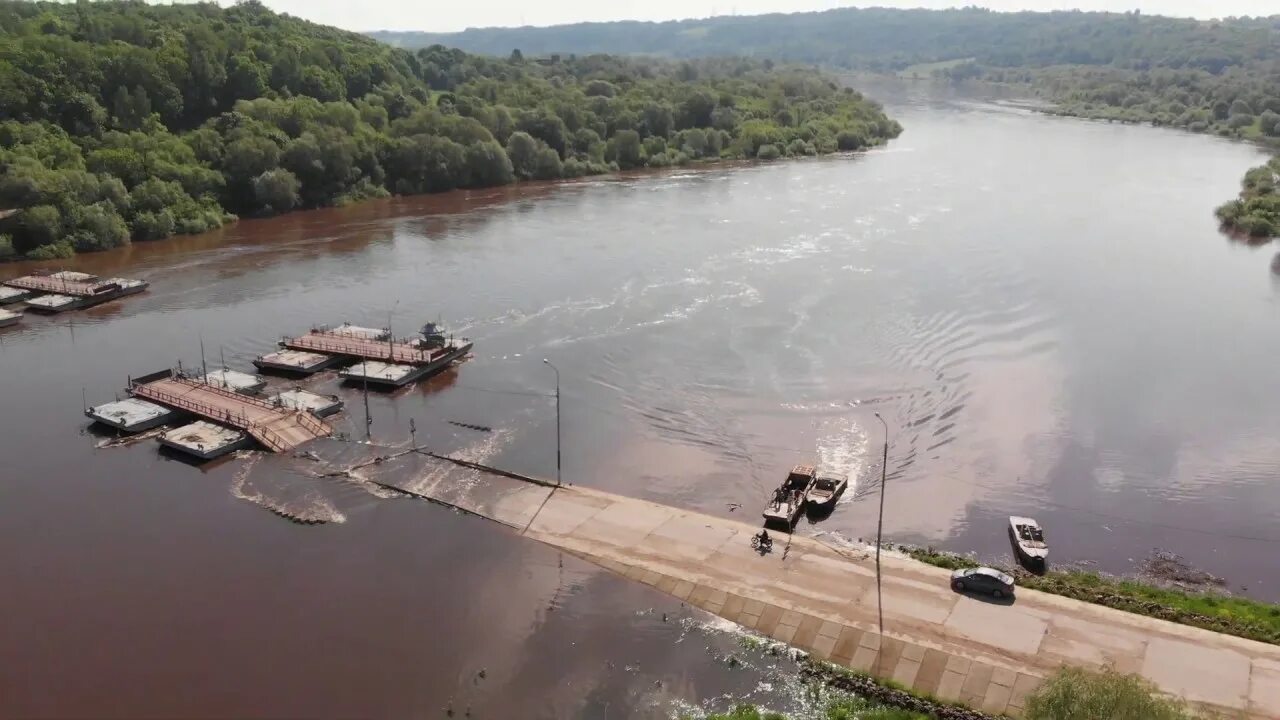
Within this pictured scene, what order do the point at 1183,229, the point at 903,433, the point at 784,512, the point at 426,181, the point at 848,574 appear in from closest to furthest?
1. the point at 848,574
2. the point at 784,512
3. the point at 903,433
4. the point at 1183,229
5. the point at 426,181

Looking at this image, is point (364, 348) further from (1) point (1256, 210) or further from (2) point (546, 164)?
(1) point (1256, 210)

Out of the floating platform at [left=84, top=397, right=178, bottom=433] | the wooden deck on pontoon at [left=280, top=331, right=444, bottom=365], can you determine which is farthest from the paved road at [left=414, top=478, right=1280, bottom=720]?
the floating platform at [left=84, top=397, right=178, bottom=433]

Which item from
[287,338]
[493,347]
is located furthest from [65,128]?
[493,347]

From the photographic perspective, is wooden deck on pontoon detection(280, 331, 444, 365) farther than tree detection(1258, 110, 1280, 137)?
No

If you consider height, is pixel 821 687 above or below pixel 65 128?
below

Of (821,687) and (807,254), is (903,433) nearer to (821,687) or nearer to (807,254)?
(821,687)

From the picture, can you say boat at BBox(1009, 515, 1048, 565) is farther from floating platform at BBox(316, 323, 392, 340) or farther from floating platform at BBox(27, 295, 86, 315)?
floating platform at BBox(27, 295, 86, 315)

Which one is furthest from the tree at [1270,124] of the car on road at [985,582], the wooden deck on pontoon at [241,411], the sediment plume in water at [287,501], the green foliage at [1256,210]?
the sediment plume in water at [287,501]
